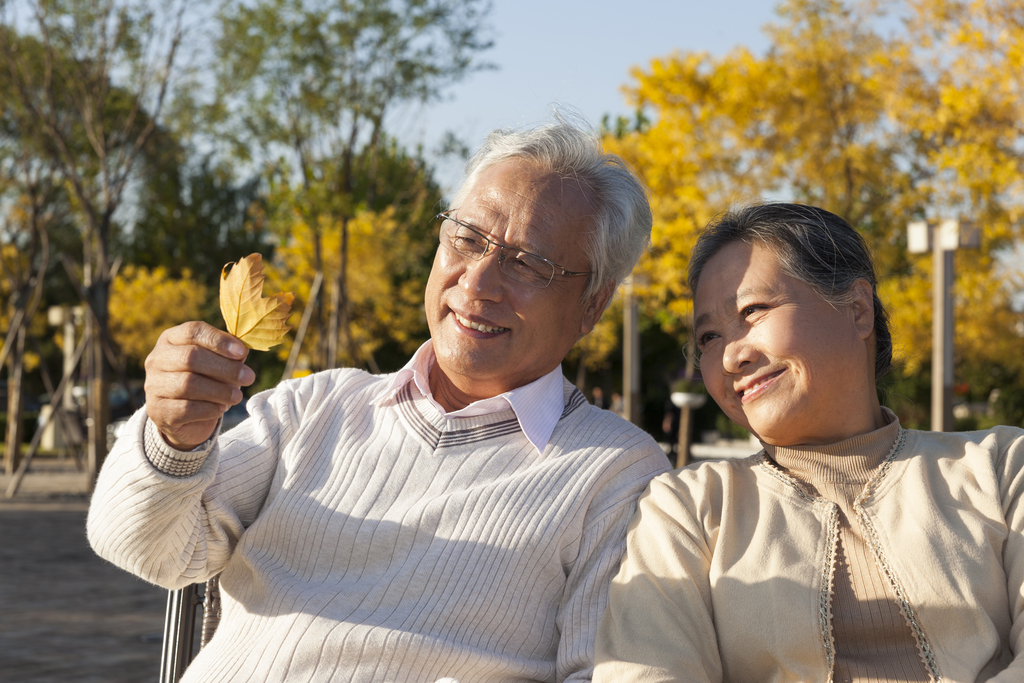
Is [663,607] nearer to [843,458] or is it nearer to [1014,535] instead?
[843,458]

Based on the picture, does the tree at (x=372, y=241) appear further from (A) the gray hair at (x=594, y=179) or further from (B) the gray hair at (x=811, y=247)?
(B) the gray hair at (x=811, y=247)

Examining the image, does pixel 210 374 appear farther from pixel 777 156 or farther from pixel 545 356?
pixel 777 156

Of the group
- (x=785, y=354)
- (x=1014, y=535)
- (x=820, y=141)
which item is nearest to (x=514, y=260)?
(x=785, y=354)

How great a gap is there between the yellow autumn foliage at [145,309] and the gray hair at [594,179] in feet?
86.7

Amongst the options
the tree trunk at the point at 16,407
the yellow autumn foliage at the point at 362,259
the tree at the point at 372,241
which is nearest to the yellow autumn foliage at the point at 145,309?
the tree at the point at 372,241

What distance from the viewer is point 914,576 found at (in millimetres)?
2021

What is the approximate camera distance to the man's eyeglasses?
2465 mm

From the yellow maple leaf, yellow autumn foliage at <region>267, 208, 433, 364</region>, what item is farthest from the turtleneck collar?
yellow autumn foliage at <region>267, 208, 433, 364</region>

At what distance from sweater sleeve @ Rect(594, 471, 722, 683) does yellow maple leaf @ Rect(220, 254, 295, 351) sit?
0.93 m

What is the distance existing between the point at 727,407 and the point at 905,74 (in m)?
8.47

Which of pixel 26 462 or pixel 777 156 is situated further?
pixel 26 462

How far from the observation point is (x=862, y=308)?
2.31 metres

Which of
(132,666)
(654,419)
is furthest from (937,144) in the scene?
(654,419)

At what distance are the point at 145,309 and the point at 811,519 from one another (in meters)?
28.1
